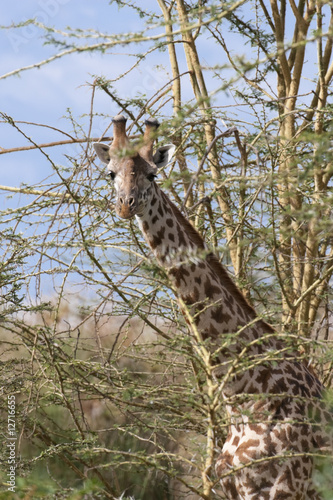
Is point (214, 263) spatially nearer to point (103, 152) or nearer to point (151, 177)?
point (151, 177)

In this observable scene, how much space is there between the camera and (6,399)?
507cm

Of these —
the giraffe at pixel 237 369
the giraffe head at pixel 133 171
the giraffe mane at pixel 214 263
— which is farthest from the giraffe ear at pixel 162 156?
the giraffe mane at pixel 214 263

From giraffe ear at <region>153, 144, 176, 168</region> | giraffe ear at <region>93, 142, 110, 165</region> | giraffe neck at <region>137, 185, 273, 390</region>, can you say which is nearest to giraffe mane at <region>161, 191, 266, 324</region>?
giraffe neck at <region>137, 185, 273, 390</region>

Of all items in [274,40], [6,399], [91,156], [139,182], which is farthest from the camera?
[274,40]

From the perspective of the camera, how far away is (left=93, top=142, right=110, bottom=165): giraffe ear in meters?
4.10

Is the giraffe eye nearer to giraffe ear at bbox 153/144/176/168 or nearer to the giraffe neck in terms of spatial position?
the giraffe neck

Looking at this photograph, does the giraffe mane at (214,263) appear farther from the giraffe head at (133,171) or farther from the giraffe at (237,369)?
the giraffe head at (133,171)

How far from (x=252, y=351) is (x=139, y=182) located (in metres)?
1.01

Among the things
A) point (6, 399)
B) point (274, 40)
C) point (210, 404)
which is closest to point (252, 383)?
point (210, 404)

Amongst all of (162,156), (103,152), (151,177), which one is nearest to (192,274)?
(151,177)

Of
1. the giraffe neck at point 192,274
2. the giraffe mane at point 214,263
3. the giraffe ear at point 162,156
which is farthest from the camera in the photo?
the giraffe ear at point 162,156

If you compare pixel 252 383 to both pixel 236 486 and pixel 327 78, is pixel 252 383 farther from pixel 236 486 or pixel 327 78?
pixel 327 78

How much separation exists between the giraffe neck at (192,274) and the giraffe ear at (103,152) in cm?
50

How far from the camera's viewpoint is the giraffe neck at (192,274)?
144 inches
